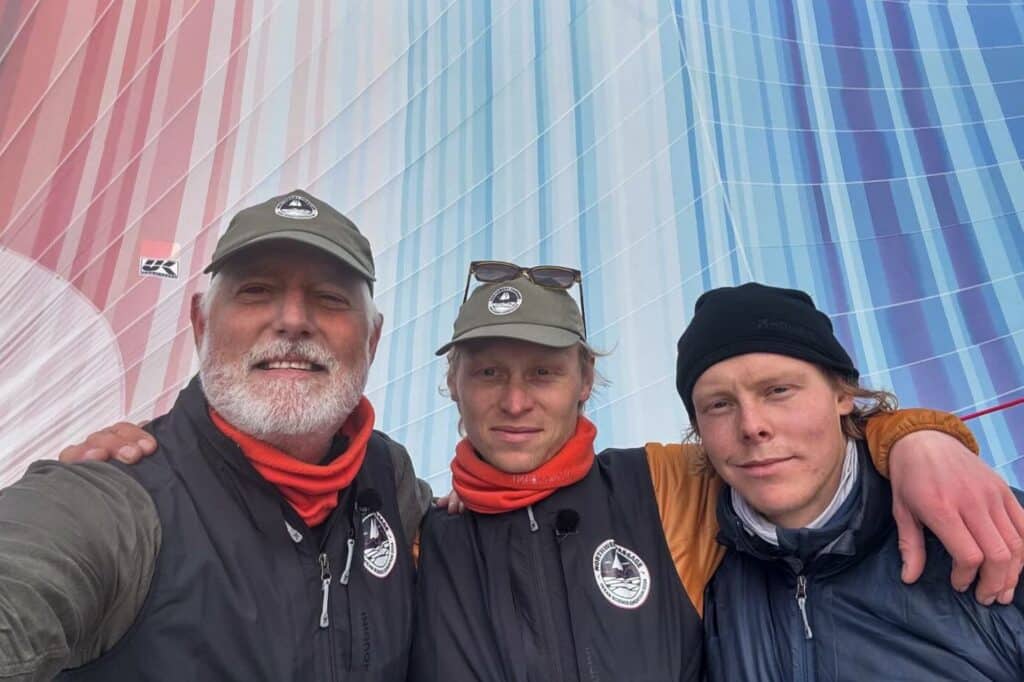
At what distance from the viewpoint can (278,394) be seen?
128cm

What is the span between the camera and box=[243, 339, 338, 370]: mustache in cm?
132

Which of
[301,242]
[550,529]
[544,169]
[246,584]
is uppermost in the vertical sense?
[544,169]

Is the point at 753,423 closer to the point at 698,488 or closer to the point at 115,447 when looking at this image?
the point at 698,488

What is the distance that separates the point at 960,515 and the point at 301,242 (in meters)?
1.27

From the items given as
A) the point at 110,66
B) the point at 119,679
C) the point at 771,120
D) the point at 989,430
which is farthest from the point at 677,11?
the point at 119,679

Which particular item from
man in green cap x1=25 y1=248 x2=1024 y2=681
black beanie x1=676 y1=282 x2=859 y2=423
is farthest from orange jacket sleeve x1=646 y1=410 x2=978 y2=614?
black beanie x1=676 y1=282 x2=859 y2=423

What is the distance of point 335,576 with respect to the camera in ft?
4.00

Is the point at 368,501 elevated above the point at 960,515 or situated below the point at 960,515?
above

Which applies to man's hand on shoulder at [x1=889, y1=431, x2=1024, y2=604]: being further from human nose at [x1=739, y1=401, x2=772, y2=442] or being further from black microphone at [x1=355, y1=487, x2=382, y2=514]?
black microphone at [x1=355, y1=487, x2=382, y2=514]

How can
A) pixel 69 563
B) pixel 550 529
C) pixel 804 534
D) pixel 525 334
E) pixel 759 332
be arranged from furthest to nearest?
pixel 525 334, pixel 550 529, pixel 759 332, pixel 804 534, pixel 69 563

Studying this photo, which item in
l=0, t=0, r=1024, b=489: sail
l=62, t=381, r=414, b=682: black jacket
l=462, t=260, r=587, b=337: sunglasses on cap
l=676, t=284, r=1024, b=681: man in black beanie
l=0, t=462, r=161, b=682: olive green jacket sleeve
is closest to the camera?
l=0, t=462, r=161, b=682: olive green jacket sleeve

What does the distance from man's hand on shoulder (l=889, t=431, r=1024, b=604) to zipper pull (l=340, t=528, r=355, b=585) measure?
985 mm

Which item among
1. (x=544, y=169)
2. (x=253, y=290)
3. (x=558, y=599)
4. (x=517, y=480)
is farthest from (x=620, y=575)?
(x=544, y=169)

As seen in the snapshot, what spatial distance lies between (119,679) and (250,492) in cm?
33
